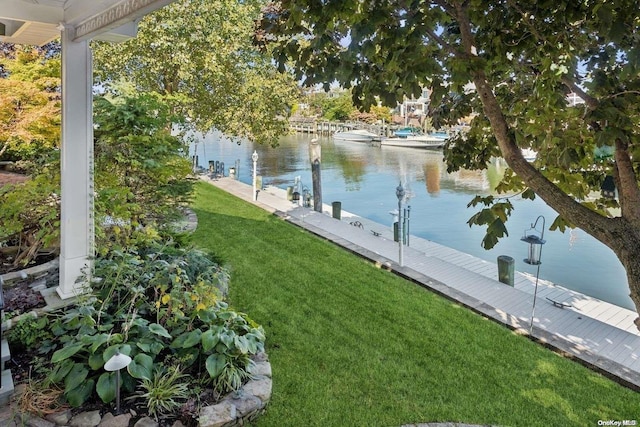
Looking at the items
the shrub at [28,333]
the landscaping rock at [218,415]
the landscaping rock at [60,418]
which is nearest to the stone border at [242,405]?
the landscaping rock at [218,415]

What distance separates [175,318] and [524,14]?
3.22 meters

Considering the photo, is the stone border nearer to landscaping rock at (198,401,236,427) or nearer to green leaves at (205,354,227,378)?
landscaping rock at (198,401,236,427)

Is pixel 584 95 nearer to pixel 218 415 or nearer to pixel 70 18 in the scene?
pixel 218 415

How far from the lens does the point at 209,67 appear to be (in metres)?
10.8

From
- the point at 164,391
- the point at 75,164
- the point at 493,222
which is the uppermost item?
the point at 75,164

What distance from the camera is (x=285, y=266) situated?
255 inches

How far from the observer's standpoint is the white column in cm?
361

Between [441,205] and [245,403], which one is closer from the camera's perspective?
[245,403]

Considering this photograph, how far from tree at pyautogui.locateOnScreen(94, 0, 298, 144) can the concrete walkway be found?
434 centimetres

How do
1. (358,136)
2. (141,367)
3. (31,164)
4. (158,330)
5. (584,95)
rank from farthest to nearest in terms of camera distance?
(358,136), (31,164), (158,330), (141,367), (584,95)

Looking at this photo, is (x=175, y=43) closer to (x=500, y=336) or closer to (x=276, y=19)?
(x=276, y=19)

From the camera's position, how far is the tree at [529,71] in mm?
2143

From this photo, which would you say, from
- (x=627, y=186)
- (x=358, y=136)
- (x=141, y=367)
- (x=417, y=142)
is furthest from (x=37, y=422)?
(x=358, y=136)

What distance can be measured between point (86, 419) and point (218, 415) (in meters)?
0.80
